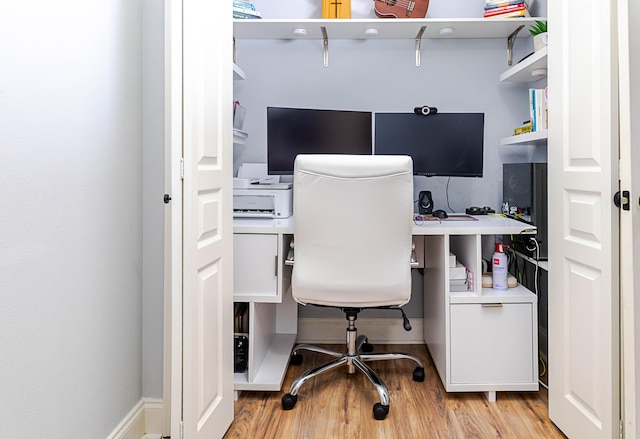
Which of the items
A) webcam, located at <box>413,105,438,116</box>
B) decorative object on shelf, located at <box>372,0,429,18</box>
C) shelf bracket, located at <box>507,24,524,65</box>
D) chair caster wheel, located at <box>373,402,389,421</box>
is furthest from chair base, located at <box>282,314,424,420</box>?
Result: shelf bracket, located at <box>507,24,524,65</box>

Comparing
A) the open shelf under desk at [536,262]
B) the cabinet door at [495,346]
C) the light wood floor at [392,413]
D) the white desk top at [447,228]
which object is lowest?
the light wood floor at [392,413]

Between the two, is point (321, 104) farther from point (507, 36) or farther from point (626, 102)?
point (626, 102)

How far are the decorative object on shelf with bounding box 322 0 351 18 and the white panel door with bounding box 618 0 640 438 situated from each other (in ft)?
5.07

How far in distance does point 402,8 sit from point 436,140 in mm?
754

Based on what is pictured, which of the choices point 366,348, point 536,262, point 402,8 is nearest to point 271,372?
point 366,348

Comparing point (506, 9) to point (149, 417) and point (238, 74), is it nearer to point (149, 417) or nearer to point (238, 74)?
point (238, 74)

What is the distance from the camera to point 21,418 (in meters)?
1.14

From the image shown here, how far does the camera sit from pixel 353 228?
1.94 m

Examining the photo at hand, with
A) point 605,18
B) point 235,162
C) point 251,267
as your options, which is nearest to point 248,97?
point 235,162

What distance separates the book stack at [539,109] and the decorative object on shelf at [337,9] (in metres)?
1.08

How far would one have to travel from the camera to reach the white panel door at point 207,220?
1474 millimetres

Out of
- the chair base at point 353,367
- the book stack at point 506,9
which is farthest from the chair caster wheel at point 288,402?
the book stack at point 506,9

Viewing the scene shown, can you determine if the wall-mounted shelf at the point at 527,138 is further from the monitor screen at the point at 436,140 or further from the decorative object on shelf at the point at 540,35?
the decorative object on shelf at the point at 540,35

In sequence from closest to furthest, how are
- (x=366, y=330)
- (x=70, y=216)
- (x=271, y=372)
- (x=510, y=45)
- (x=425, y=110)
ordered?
(x=70, y=216), (x=271, y=372), (x=425, y=110), (x=510, y=45), (x=366, y=330)
